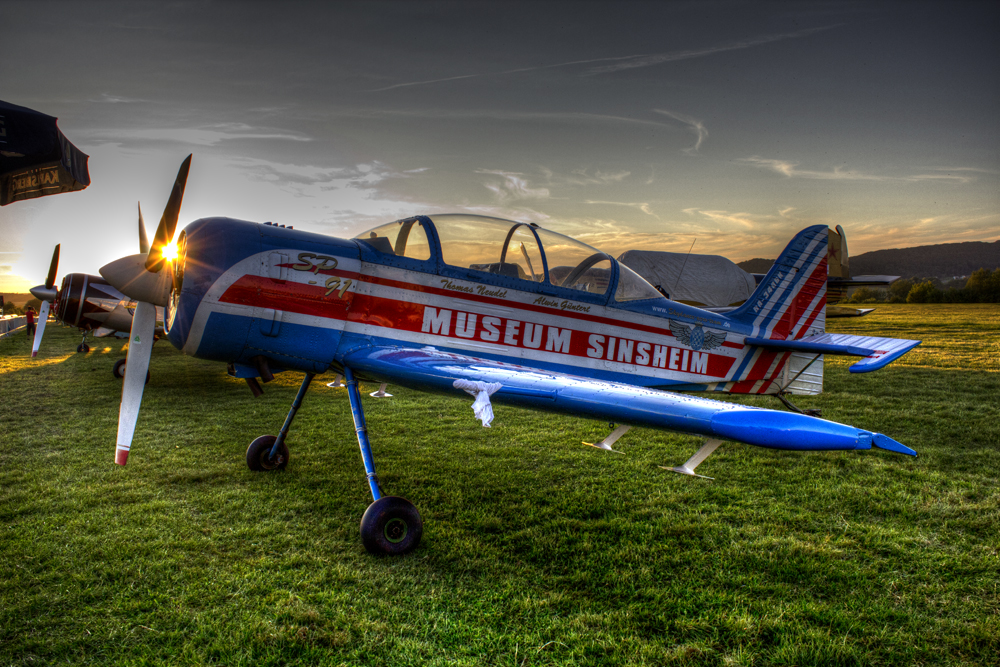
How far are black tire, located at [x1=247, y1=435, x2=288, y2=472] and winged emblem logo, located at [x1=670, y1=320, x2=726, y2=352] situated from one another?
3962 mm

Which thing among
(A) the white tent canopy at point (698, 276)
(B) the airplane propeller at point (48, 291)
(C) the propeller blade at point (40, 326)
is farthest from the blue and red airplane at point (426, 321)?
(A) the white tent canopy at point (698, 276)

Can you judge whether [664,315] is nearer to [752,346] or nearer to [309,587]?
[752,346]

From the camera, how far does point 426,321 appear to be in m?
3.90

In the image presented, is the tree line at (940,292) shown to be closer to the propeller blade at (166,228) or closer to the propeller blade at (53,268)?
the propeller blade at (166,228)

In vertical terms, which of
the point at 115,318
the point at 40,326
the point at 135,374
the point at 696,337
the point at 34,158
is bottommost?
the point at 40,326

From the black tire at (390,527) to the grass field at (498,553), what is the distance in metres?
0.09

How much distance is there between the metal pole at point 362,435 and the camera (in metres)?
3.29

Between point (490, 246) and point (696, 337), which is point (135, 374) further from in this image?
point (696, 337)

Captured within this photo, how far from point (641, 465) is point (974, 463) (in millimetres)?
3415

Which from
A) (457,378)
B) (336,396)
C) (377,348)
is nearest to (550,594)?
(457,378)

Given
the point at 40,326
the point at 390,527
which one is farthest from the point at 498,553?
the point at 40,326

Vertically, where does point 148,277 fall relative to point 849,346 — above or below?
below

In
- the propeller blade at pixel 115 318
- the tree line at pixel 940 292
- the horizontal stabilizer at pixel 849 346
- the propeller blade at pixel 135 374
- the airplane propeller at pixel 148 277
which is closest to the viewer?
the propeller blade at pixel 135 374

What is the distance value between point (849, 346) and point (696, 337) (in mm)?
1643
